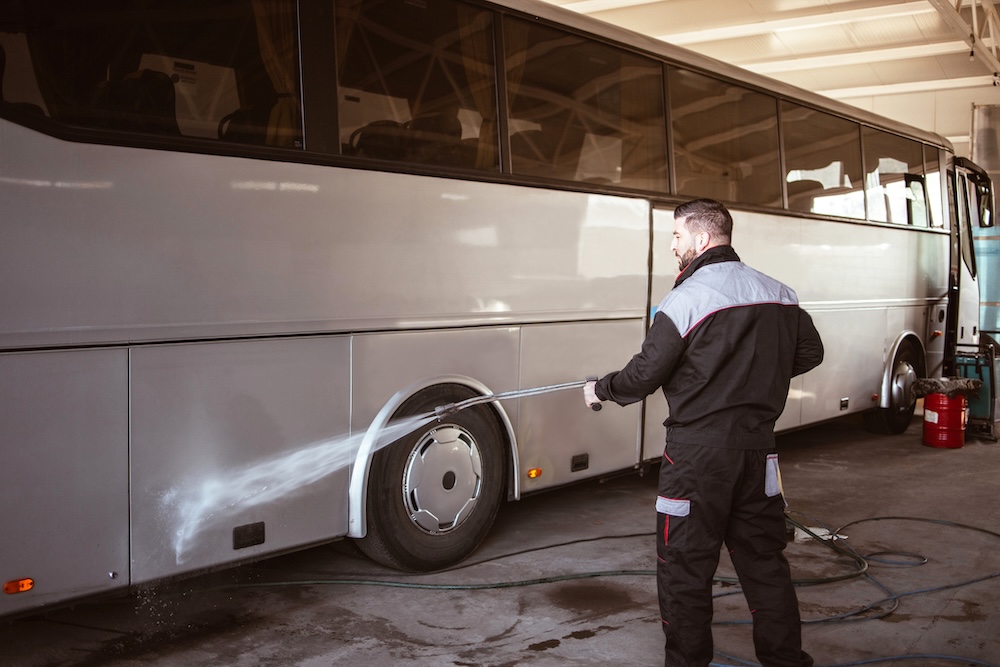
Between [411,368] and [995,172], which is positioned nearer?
[411,368]

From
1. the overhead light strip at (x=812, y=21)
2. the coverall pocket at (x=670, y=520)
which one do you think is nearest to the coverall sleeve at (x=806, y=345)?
the coverall pocket at (x=670, y=520)

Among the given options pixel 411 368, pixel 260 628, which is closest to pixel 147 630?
pixel 260 628

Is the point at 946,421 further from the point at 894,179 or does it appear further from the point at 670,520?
the point at 670,520

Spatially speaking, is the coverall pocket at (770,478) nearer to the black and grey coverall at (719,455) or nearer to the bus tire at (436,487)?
the black and grey coverall at (719,455)

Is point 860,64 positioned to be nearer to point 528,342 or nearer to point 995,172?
point 995,172

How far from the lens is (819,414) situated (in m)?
8.96

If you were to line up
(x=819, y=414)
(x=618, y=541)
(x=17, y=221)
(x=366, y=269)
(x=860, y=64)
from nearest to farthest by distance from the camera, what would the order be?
(x=17, y=221) < (x=366, y=269) < (x=618, y=541) < (x=819, y=414) < (x=860, y=64)

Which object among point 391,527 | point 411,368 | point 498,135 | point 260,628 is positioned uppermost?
point 498,135

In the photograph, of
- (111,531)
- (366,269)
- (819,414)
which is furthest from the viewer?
(819,414)

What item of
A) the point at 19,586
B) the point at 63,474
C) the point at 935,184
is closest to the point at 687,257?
the point at 63,474

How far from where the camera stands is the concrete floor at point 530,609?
4188 millimetres

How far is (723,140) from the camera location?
7.39 m

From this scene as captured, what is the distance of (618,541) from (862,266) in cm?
482

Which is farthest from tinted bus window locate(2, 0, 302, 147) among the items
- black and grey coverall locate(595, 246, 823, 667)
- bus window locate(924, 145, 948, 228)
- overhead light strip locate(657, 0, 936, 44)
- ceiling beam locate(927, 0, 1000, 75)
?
overhead light strip locate(657, 0, 936, 44)
